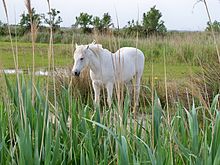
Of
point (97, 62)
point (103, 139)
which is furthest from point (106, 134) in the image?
point (97, 62)

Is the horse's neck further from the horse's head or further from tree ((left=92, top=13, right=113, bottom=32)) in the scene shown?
tree ((left=92, top=13, right=113, bottom=32))

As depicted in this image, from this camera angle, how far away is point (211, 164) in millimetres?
1751

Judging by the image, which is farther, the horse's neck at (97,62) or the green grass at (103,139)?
the horse's neck at (97,62)

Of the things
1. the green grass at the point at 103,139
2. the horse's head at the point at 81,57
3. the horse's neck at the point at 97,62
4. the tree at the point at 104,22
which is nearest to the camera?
the green grass at the point at 103,139

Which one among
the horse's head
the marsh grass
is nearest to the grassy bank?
the marsh grass

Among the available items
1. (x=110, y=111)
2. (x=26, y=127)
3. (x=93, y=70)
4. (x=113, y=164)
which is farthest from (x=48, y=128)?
(x=93, y=70)

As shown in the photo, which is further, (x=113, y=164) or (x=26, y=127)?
(x=113, y=164)

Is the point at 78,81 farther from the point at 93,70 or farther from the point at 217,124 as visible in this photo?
the point at 217,124

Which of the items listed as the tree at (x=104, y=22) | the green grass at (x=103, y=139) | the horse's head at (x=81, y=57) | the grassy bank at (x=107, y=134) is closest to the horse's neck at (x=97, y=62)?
the horse's head at (x=81, y=57)

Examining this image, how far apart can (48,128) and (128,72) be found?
4940mm

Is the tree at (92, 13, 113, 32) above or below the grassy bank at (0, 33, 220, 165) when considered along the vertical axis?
above

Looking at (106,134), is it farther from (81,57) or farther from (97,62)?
(97,62)

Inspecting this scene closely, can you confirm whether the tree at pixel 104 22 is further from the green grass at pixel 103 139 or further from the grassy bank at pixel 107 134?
the green grass at pixel 103 139

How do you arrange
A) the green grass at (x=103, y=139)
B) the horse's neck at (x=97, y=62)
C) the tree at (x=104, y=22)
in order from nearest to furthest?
1. the green grass at (x=103, y=139)
2. the tree at (x=104, y=22)
3. the horse's neck at (x=97, y=62)
